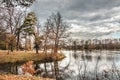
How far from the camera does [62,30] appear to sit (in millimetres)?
68188

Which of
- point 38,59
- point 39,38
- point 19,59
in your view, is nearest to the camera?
point 19,59

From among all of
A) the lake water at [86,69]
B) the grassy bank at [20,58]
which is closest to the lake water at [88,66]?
the lake water at [86,69]

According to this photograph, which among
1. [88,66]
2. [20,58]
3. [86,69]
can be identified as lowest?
[20,58]

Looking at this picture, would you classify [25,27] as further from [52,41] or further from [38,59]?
[38,59]

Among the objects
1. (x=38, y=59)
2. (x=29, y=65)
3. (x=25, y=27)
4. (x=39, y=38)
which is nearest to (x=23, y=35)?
(x=25, y=27)

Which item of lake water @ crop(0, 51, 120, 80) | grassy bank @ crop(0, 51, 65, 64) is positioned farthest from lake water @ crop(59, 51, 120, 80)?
grassy bank @ crop(0, 51, 65, 64)

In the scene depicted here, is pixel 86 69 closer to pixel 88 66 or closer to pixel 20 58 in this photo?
pixel 88 66

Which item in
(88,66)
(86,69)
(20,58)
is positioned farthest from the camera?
(20,58)

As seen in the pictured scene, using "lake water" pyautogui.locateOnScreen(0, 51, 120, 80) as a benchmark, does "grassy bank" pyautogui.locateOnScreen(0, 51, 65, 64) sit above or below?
below

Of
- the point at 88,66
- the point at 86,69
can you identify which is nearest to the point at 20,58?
the point at 88,66

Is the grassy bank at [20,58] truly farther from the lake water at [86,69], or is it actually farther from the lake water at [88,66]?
the lake water at [88,66]

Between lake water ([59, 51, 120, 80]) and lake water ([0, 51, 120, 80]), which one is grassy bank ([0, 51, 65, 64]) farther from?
lake water ([59, 51, 120, 80])

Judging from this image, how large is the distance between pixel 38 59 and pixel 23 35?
1663 cm

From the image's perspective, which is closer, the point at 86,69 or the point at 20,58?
the point at 86,69
